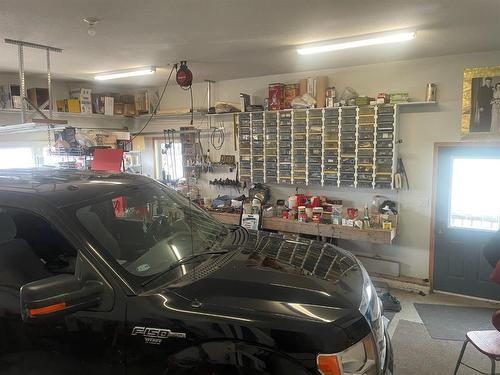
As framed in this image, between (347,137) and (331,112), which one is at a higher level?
(331,112)

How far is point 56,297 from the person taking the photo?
149cm

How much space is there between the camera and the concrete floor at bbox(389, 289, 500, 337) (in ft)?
13.7

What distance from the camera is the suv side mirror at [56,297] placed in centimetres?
147

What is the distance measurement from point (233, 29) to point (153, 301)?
2.58 meters

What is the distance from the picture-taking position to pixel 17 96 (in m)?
5.18

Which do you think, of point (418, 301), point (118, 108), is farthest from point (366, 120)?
point (118, 108)

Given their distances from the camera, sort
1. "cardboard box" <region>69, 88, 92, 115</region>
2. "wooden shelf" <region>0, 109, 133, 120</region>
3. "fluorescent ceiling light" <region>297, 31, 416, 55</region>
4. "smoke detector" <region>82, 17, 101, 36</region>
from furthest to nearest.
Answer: "cardboard box" <region>69, 88, 92, 115</region> → "wooden shelf" <region>0, 109, 133, 120</region> → "fluorescent ceiling light" <region>297, 31, 416, 55</region> → "smoke detector" <region>82, 17, 101, 36</region>

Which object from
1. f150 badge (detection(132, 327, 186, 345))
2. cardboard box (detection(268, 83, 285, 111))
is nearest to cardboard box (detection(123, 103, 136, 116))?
cardboard box (detection(268, 83, 285, 111))

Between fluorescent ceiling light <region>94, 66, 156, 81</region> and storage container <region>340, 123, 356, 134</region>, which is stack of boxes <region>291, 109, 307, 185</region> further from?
fluorescent ceiling light <region>94, 66, 156, 81</region>

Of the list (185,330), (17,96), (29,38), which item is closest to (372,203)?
(185,330)

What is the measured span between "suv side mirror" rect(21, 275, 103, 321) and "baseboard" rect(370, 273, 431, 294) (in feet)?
14.4

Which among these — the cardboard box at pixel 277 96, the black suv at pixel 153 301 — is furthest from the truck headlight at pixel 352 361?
the cardboard box at pixel 277 96

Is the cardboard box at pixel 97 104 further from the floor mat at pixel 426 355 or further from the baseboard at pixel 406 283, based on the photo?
the floor mat at pixel 426 355

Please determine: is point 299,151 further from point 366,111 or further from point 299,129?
point 366,111
